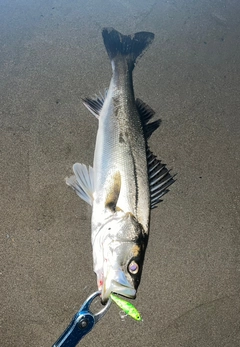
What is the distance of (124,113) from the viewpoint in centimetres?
328

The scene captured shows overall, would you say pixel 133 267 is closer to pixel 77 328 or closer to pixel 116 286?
pixel 116 286

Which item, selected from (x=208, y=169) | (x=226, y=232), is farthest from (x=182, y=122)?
(x=226, y=232)

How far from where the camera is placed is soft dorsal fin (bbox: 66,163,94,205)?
9.97 ft

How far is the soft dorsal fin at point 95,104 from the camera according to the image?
347 centimetres

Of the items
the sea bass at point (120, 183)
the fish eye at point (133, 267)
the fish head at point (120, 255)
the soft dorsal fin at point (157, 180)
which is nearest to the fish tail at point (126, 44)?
the sea bass at point (120, 183)

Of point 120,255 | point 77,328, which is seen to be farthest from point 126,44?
point 77,328

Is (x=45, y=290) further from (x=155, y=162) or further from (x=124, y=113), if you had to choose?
(x=124, y=113)

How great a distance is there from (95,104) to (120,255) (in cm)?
162

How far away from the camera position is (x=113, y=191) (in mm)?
2908

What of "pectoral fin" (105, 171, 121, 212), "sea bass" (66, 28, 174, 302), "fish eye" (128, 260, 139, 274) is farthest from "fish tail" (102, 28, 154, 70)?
"fish eye" (128, 260, 139, 274)

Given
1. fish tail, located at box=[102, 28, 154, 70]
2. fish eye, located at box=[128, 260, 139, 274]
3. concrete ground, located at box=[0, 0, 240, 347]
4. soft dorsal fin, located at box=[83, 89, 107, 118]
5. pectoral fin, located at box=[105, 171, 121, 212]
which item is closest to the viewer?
fish eye, located at box=[128, 260, 139, 274]

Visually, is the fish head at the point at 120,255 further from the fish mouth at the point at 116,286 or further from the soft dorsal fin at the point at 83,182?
the soft dorsal fin at the point at 83,182

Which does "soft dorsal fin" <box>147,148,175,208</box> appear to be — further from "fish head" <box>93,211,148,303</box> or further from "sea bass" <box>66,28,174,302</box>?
"fish head" <box>93,211,148,303</box>

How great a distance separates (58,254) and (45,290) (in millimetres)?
319
